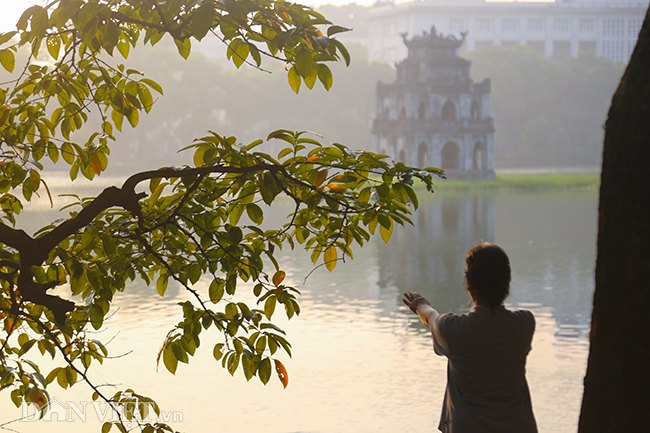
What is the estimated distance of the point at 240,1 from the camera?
2.49m

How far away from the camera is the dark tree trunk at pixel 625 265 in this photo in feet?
8.91

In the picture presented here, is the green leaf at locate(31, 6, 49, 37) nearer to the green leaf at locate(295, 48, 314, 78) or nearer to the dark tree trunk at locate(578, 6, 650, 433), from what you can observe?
the green leaf at locate(295, 48, 314, 78)

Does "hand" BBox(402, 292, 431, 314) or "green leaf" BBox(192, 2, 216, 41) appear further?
"hand" BBox(402, 292, 431, 314)

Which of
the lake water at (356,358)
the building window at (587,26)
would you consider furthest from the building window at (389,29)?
the lake water at (356,358)

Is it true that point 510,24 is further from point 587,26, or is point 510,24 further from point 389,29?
point 389,29

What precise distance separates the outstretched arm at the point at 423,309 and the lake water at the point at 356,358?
1279mm

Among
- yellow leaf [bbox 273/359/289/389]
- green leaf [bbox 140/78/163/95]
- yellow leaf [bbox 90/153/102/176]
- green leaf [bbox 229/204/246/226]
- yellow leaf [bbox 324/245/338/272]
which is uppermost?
green leaf [bbox 140/78/163/95]

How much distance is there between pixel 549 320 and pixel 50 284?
290 inches

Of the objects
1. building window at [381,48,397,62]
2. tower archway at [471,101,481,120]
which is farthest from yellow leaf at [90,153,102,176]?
building window at [381,48,397,62]

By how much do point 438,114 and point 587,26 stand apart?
2280 inches

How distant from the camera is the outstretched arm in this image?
2727 millimetres

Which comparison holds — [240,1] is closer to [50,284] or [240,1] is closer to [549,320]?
[50,284]

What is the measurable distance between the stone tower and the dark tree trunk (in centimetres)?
3907

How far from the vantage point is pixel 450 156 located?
4275 cm
